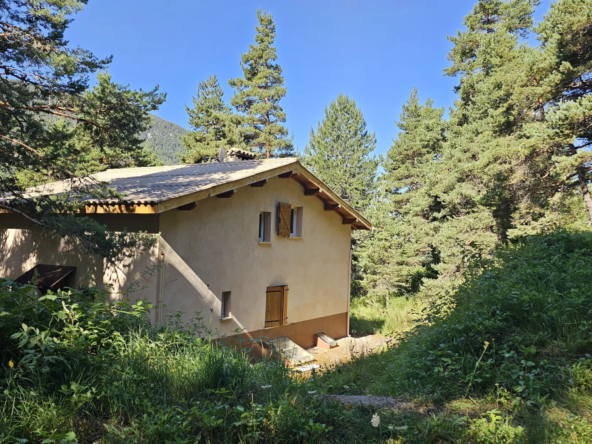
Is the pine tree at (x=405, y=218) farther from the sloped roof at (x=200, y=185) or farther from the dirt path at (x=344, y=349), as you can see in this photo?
the sloped roof at (x=200, y=185)

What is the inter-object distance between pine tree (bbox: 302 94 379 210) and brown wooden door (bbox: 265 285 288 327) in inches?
642

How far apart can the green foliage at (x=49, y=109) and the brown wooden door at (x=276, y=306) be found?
187 inches

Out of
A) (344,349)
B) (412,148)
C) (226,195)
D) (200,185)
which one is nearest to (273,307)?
(344,349)

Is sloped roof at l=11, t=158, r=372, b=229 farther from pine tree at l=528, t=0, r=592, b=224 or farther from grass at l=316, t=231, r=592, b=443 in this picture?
pine tree at l=528, t=0, r=592, b=224

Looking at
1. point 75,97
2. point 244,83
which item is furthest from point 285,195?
point 244,83

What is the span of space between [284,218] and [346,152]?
1714 centimetres

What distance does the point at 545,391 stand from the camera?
11.8ft

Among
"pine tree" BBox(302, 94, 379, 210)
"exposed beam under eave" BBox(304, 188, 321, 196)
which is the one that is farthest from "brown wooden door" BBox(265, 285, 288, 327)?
"pine tree" BBox(302, 94, 379, 210)

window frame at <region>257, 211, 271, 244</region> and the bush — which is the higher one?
window frame at <region>257, 211, 271, 244</region>

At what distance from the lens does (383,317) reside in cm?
1756

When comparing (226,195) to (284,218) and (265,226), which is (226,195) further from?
(284,218)

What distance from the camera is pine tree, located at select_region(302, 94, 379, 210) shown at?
89.9ft

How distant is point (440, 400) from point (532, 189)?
10919 millimetres

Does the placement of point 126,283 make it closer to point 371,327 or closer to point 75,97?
point 75,97
